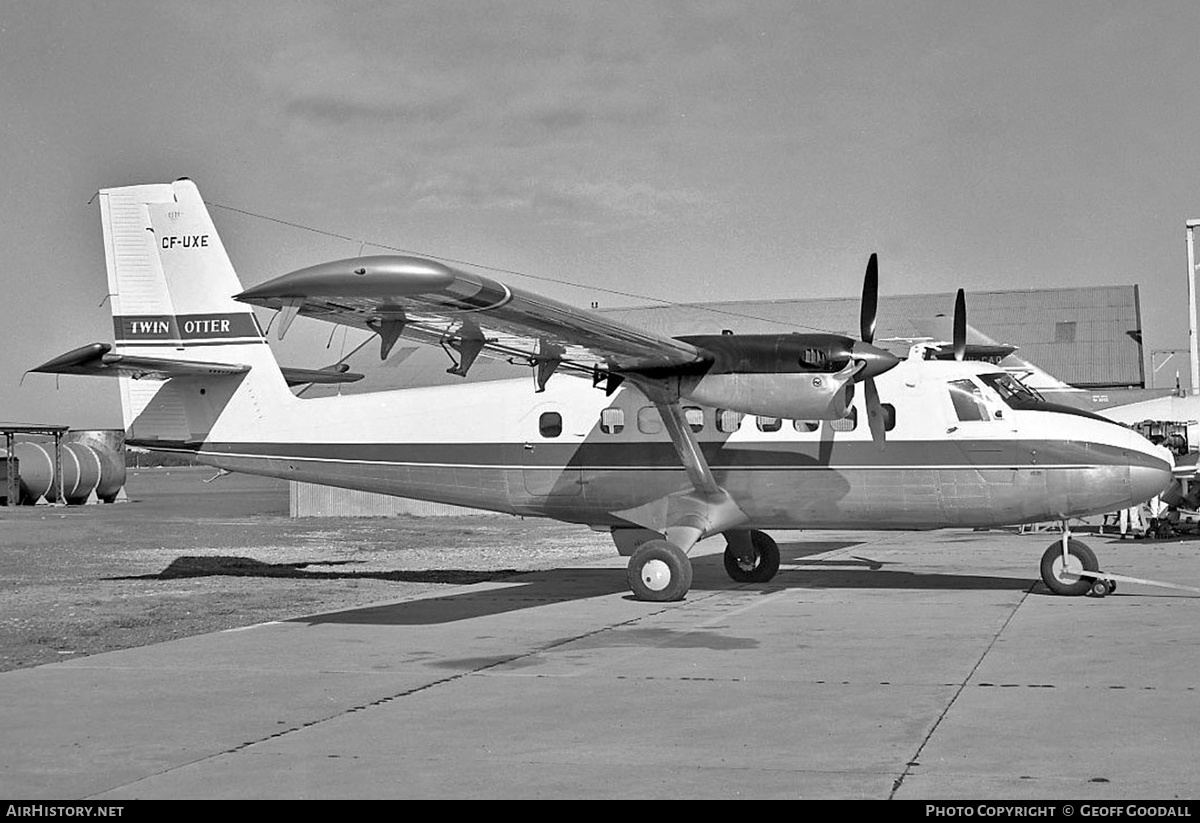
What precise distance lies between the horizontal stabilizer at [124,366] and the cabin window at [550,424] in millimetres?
4594

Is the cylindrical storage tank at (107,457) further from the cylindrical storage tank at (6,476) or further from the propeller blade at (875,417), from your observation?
the propeller blade at (875,417)

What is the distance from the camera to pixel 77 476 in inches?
2248

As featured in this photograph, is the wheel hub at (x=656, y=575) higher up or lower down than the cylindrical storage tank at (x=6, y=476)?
lower down

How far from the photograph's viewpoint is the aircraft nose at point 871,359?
1563 cm

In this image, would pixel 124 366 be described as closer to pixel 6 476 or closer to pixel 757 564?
pixel 757 564

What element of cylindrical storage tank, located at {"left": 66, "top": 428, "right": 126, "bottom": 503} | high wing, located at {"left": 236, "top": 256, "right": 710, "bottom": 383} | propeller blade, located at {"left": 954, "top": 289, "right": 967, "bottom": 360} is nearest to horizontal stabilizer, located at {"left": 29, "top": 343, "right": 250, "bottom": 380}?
high wing, located at {"left": 236, "top": 256, "right": 710, "bottom": 383}

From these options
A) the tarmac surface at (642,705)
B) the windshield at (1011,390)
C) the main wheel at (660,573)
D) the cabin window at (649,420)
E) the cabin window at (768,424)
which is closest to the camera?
the tarmac surface at (642,705)

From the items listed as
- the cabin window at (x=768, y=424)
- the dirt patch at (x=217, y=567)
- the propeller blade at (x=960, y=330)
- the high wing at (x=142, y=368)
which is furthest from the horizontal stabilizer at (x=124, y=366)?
the propeller blade at (x=960, y=330)

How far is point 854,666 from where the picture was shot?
10953 mm

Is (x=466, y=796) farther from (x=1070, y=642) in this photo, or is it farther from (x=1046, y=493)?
(x=1046, y=493)

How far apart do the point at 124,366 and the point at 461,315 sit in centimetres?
657

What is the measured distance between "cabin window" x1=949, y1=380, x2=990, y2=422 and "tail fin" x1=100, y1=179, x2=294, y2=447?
1006 centimetres
